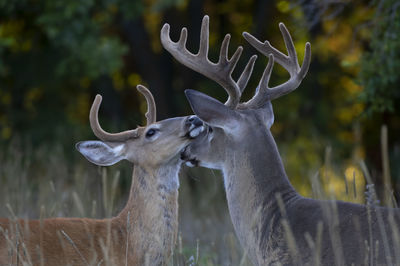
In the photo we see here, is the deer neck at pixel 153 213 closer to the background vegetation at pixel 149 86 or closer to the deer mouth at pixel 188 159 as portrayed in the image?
the deer mouth at pixel 188 159

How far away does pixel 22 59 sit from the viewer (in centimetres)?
1150

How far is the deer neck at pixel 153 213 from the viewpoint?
4.89 m

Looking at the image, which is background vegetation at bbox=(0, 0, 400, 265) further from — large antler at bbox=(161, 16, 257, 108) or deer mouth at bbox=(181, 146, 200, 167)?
large antler at bbox=(161, 16, 257, 108)

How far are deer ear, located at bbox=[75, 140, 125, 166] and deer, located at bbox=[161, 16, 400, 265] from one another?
0.60 metres

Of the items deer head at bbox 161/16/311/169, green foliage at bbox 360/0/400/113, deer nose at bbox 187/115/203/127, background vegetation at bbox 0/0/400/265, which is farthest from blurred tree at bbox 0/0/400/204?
deer nose at bbox 187/115/203/127

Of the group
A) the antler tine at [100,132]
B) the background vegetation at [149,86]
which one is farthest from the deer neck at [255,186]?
the background vegetation at [149,86]

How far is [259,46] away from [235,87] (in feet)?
1.92

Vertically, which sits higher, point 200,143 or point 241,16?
point 241,16

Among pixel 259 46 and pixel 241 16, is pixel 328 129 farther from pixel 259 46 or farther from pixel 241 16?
pixel 259 46

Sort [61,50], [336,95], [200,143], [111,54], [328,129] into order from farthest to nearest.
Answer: [336,95] < [328,129] < [61,50] < [111,54] < [200,143]

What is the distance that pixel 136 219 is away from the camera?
5.02 meters

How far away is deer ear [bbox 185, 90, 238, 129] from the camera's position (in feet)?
14.6

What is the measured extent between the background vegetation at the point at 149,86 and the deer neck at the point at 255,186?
3.62 metres

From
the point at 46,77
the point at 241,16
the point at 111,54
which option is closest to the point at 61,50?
the point at 46,77
